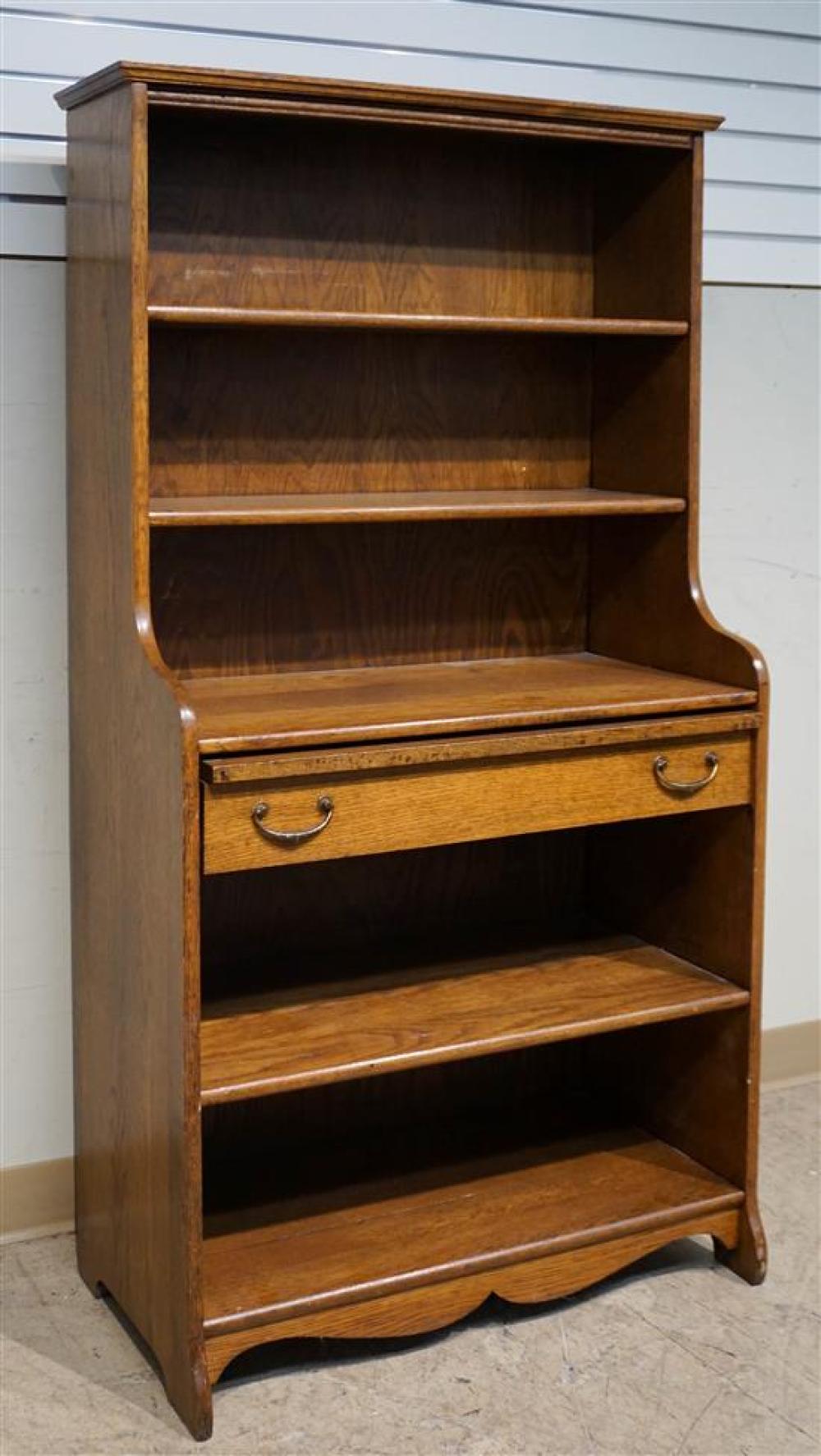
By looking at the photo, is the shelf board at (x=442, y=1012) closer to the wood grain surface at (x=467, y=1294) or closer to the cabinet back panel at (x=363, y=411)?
the wood grain surface at (x=467, y=1294)

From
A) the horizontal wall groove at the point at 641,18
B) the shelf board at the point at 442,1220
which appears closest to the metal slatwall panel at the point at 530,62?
the horizontal wall groove at the point at 641,18

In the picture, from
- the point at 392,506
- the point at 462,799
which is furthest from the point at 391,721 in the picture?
the point at 392,506

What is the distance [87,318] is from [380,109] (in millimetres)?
521

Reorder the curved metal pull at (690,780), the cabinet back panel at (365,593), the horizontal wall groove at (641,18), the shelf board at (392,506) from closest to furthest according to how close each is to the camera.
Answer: the shelf board at (392,506), the curved metal pull at (690,780), the cabinet back panel at (365,593), the horizontal wall groove at (641,18)

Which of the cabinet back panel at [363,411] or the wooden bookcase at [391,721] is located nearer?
the wooden bookcase at [391,721]

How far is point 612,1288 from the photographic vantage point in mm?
2824

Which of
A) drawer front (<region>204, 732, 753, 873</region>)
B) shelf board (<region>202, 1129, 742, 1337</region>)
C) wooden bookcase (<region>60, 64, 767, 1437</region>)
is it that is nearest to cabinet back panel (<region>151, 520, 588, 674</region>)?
wooden bookcase (<region>60, 64, 767, 1437</region>)

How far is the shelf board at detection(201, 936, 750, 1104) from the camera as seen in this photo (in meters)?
2.50

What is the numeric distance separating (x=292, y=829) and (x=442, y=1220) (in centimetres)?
76

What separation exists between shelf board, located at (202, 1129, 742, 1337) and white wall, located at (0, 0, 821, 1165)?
490mm

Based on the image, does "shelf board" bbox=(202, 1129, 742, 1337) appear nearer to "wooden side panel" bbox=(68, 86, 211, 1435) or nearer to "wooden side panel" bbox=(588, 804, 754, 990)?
"wooden side panel" bbox=(68, 86, 211, 1435)

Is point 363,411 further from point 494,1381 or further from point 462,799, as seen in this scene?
point 494,1381

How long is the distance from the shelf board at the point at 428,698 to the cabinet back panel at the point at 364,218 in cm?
60

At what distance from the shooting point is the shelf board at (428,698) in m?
2.42
